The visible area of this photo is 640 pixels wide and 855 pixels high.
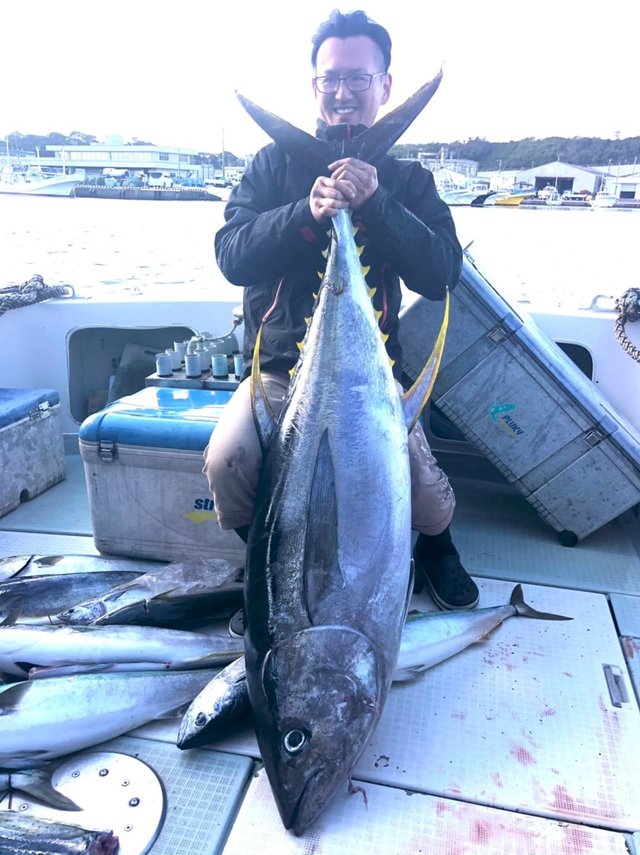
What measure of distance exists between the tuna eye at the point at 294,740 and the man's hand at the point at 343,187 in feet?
4.66

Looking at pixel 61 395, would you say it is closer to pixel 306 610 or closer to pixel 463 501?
pixel 463 501

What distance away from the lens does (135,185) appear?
53.4 m

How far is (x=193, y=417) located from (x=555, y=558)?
5.82ft

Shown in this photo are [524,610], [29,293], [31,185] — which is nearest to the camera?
[524,610]

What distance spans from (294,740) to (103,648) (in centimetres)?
87

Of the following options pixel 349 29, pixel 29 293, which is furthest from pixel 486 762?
pixel 29 293

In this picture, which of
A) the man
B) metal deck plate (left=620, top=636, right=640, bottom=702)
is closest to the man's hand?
the man

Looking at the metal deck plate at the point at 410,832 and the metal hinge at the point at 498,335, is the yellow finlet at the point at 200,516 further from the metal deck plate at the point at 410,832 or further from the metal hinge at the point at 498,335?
the metal hinge at the point at 498,335

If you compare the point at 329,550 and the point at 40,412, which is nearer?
the point at 329,550

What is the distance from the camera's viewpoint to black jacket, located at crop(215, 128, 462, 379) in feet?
6.83

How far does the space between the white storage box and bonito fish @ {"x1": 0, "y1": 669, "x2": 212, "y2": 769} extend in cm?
173

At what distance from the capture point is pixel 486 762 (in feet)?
5.76

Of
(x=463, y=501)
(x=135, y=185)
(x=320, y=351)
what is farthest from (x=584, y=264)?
(x=135, y=185)

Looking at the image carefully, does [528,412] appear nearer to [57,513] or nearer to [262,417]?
[262,417]
